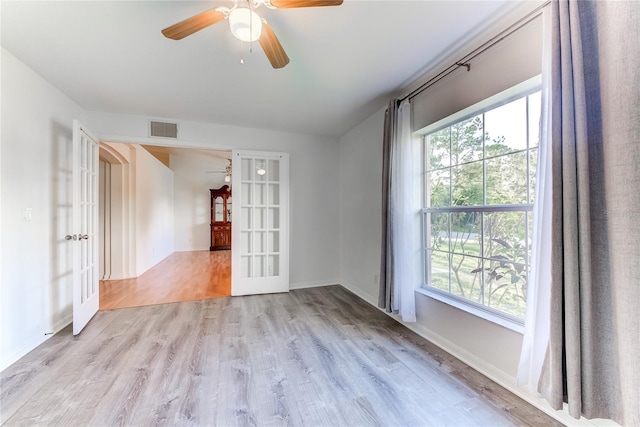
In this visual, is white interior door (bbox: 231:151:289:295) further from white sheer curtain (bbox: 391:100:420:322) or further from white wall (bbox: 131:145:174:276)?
white wall (bbox: 131:145:174:276)

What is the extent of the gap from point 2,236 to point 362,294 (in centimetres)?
369

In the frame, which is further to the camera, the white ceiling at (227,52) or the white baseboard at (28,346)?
the white baseboard at (28,346)

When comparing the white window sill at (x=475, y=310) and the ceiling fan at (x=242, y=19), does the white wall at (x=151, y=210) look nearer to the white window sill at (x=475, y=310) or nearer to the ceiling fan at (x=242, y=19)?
the ceiling fan at (x=242, y=19)

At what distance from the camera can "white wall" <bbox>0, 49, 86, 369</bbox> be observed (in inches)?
79.8

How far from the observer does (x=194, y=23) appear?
1.41 metres

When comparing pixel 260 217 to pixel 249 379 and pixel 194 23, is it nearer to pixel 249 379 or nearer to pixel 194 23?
pixel 249 379

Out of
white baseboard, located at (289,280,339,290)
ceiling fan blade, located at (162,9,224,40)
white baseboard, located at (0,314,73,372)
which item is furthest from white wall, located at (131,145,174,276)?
ceiling fan blade, located at (162,9,224,40)

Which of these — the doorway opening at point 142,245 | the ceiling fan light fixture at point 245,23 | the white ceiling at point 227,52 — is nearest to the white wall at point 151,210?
the doorway opening at point 142,245

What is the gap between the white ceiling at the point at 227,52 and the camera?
1635mm

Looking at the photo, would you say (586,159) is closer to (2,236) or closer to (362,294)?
(362,294)

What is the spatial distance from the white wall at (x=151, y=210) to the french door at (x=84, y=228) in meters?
1.86

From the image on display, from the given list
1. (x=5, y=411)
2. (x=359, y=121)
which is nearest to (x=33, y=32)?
(x=5, y=411)

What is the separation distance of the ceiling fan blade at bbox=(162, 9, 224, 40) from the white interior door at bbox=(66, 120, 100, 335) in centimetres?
193

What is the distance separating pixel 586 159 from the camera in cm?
120
